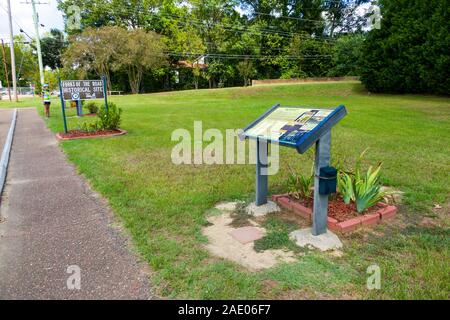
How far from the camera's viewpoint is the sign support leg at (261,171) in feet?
13.6

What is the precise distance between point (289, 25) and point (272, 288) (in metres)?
45.7

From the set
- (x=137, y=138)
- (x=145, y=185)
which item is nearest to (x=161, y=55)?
(x=137, y=138)

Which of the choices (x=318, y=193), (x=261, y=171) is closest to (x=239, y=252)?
(x=318, y=193)

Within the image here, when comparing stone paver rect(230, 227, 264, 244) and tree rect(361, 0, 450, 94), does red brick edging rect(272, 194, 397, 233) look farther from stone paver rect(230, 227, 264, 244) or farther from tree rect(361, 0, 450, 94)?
tree rect(361, 0, 450, 94)

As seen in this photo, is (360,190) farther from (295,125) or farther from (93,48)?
(93,48)

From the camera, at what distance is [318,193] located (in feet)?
11.1

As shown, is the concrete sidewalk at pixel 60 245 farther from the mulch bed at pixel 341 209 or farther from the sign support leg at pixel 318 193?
the mulch bed at pixel 341 209

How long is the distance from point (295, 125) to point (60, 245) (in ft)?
8.81

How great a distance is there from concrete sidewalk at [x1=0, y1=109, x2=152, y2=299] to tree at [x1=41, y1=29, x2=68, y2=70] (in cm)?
5165

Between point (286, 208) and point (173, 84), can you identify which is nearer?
point (286, 208)

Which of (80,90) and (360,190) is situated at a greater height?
(80,90)

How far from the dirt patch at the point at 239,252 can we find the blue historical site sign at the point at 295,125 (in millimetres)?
989

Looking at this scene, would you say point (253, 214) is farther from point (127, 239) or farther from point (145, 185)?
point (145, 185)
